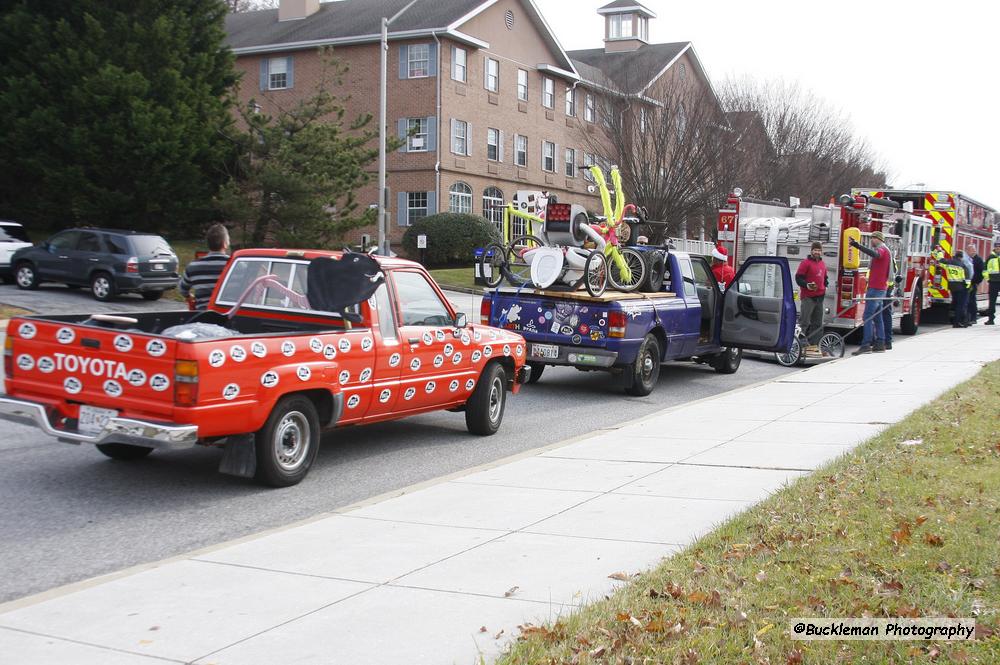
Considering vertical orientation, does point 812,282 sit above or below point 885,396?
above

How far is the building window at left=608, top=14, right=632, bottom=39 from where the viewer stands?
61.3 metres

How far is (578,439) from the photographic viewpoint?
10.0 meters

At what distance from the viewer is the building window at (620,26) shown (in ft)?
201

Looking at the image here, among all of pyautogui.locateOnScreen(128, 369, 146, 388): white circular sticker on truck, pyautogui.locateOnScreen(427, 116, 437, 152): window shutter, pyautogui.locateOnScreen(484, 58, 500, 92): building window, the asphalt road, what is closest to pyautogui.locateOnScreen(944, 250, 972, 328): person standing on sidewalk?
the asphalt road

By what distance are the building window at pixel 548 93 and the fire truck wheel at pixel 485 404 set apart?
3984 centimetres

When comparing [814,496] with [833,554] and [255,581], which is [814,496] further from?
[255,581]

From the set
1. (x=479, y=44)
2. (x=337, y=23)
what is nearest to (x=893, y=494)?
(x=479, y=44)

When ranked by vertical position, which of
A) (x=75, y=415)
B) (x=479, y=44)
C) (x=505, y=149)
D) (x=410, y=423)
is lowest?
(x=410, y=423)

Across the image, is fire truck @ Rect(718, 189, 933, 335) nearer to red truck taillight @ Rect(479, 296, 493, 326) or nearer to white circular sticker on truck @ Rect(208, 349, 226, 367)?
red truck taillight @ Rect(479, 296, 493, 326)

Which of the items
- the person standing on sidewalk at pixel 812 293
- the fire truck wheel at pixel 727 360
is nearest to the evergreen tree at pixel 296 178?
the person standing on sidewalk at pixel 812 293

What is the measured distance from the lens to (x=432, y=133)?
41.5m

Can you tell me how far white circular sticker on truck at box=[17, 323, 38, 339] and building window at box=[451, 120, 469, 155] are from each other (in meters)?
35.6

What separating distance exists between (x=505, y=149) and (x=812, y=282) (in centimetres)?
2973

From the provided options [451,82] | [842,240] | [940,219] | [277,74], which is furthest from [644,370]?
[277,74]
